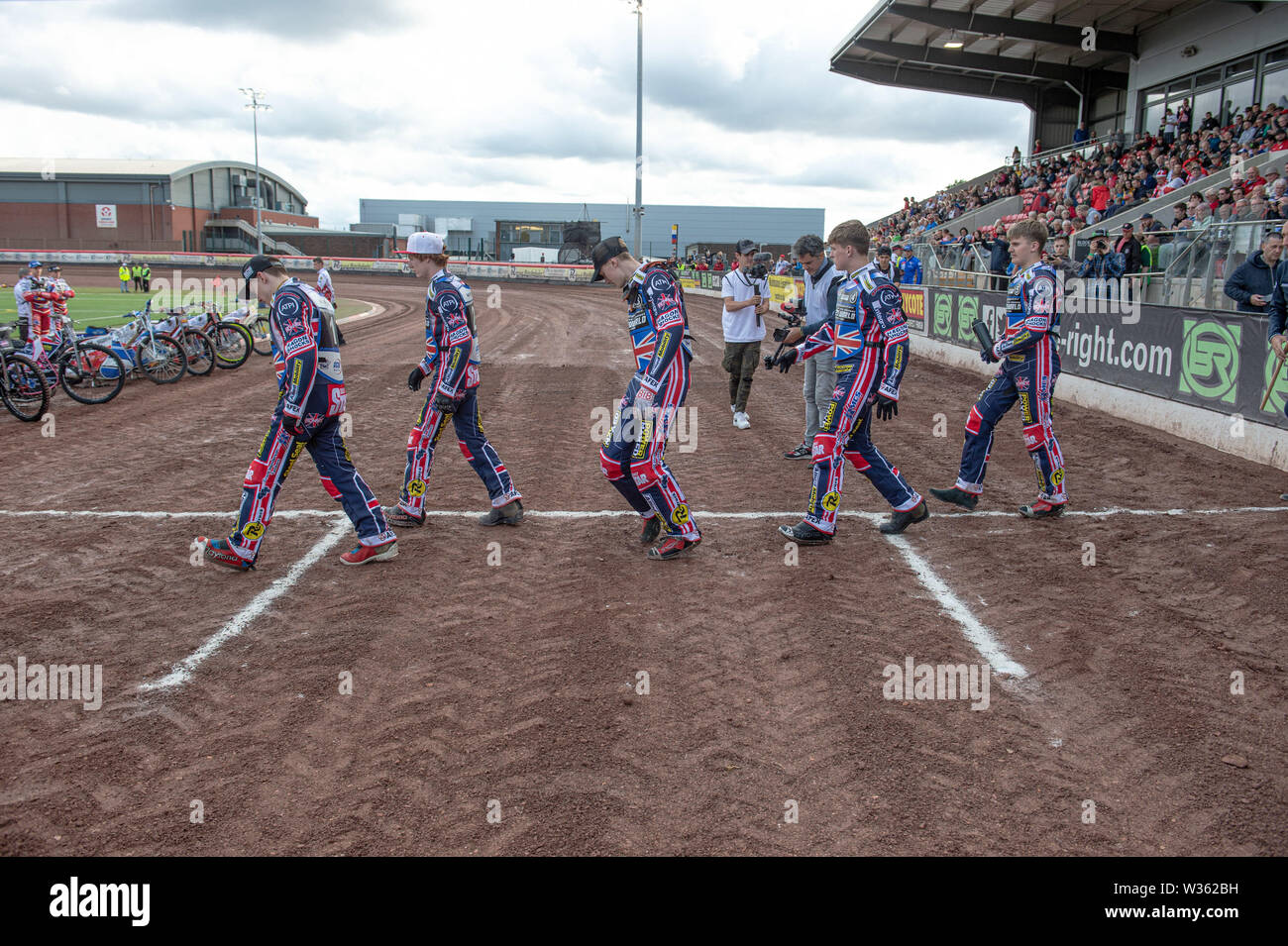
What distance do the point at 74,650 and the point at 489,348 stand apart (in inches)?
570

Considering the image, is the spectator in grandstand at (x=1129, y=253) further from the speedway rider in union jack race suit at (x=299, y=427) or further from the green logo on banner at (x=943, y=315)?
the speedway rider in union jack race suit at (x=299, y=427)

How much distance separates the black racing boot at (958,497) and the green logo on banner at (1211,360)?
4.39 m

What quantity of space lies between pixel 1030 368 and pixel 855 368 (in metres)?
1.65

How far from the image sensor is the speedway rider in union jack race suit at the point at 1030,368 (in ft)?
22.2

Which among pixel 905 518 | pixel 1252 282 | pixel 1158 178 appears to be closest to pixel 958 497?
pixel 905 518

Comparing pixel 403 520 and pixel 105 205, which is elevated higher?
pixel 105 205

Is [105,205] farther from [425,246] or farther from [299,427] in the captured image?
[299,427]

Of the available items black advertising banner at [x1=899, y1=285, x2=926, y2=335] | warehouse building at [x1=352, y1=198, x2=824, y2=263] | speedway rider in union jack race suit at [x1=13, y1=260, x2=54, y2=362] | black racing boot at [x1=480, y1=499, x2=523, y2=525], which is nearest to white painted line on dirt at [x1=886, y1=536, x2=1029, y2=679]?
black racing boot at [x1=480, y1=499, x2=523, y2=525]

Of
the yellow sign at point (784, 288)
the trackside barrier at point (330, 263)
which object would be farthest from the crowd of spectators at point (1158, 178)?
the trackside barrier at point (330, 263)

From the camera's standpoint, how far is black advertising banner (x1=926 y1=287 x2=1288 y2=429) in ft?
30.3

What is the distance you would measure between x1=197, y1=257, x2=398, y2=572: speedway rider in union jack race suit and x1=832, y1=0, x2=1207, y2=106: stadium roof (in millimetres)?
27821

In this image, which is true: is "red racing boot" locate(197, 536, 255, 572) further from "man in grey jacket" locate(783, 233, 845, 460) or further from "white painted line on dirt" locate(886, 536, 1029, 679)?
"man in grey jacket" locate(783, 233, 845, 460)

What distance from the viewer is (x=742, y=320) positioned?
10180 mm
